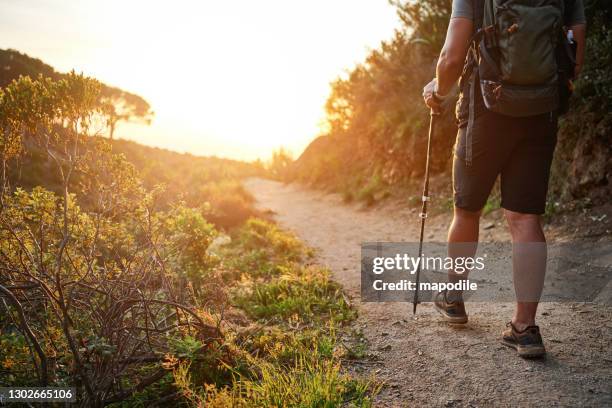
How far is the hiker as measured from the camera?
2.24 meters

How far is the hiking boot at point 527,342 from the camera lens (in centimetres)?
232

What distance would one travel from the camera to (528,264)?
243 centimetres

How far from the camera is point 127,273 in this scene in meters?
2.38

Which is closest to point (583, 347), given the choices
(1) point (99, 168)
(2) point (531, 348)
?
(2) point (531, 348)

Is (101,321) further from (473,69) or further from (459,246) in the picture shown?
(473,69)

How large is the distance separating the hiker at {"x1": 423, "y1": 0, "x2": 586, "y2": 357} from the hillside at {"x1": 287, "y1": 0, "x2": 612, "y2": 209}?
11.5 ft

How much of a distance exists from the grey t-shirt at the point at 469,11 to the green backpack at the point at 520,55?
0.09 m

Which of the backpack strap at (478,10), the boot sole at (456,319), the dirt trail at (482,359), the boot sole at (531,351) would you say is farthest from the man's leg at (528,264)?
the backpack strap at (478,10)

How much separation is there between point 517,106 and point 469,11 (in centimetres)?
67

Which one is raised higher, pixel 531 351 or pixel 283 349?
pixel 531 351

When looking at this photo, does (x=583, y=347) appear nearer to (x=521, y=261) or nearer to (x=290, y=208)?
(x=521, y=261)

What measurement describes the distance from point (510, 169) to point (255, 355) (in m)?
2.03

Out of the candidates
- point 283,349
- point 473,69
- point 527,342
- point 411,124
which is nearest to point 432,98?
point 473,69

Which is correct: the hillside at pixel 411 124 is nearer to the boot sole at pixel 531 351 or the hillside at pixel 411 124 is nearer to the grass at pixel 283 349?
the boot sole at pixel 531 351
